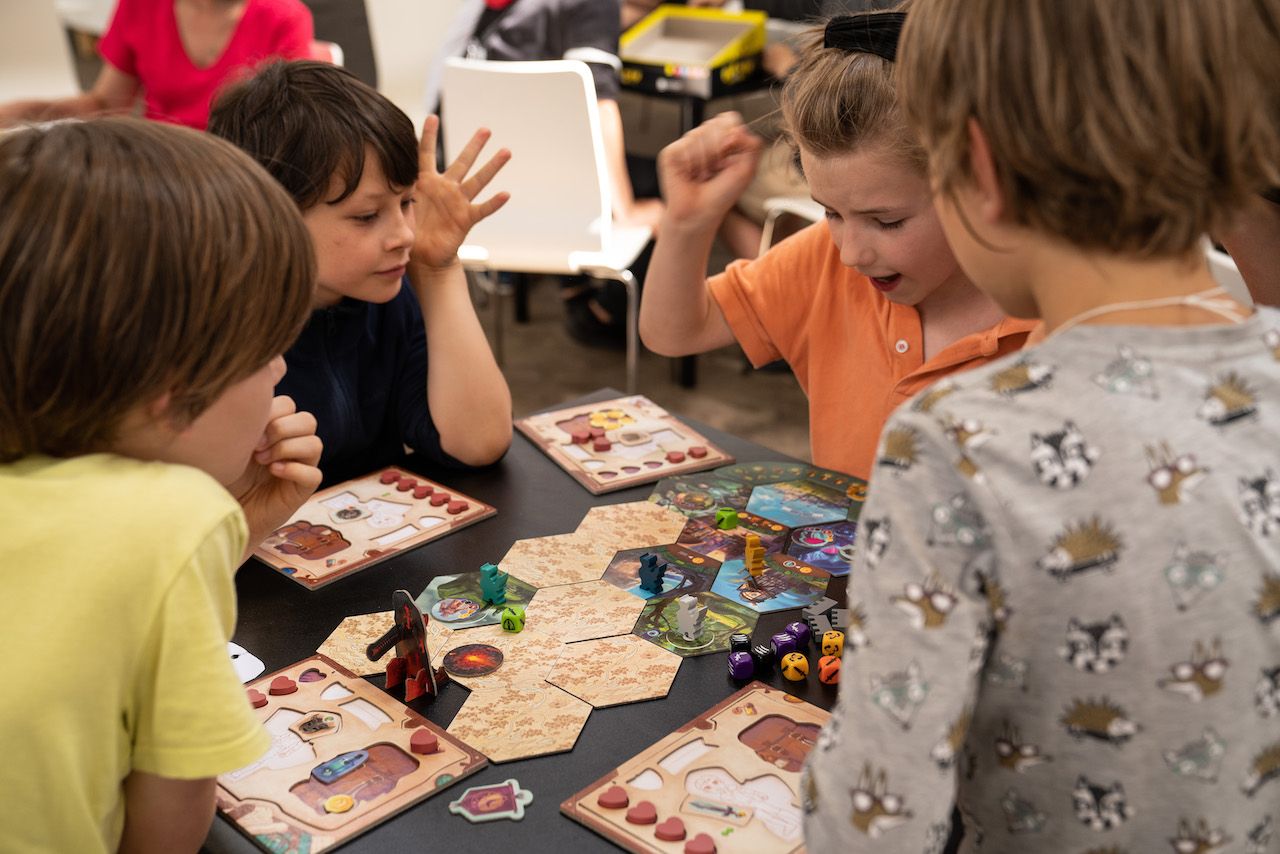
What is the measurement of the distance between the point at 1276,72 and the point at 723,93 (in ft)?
8.99

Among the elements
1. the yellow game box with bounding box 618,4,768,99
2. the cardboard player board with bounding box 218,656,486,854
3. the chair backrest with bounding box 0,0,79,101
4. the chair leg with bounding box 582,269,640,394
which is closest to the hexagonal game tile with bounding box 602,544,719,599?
the cardboard player board with bounding box 218,656,486,854

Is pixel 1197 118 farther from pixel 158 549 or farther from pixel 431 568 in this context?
pixel 431 568

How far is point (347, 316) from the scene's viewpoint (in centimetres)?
153

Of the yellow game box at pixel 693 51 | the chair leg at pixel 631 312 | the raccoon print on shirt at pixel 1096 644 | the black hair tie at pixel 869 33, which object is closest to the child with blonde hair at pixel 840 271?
the black hair tie at pixel 869 33

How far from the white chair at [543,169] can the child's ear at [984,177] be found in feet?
7.04

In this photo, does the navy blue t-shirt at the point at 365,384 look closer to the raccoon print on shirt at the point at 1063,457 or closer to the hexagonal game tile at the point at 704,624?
the hexagonal game tile at the point at 704,624

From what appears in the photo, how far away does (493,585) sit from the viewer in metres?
1.14

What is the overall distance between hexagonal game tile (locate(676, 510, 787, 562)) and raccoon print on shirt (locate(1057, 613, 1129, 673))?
576mm

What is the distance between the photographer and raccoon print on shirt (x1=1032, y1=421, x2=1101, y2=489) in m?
0.64

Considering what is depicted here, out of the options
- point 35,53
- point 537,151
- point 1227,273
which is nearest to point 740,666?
point 1227,273

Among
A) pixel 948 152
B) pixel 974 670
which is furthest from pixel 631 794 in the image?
pixel 948 152

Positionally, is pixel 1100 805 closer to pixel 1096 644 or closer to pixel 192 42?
pixel 1096 644

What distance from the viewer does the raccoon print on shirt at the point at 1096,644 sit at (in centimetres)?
66

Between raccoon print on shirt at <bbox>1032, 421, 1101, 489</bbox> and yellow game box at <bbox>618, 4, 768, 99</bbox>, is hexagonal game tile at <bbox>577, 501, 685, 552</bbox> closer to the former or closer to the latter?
raccoon print on shirt at <bbox>1032, 421, 1101, 489</bbox>
